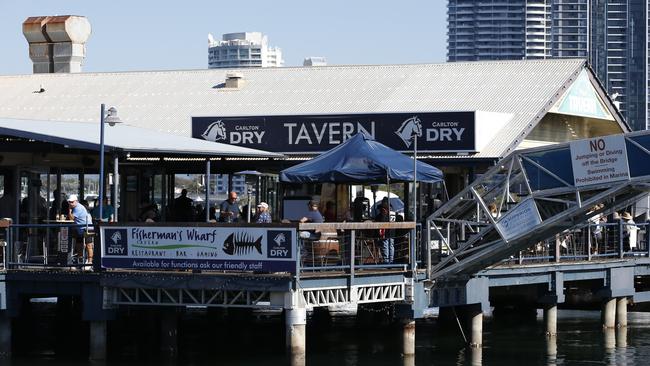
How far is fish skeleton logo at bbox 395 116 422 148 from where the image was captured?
36188mm

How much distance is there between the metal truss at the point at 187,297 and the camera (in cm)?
2692

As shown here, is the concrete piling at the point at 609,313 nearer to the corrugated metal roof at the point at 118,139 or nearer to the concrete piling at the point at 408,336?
the corrugated metal roof at the point at 118,139

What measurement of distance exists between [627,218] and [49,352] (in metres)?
14.1

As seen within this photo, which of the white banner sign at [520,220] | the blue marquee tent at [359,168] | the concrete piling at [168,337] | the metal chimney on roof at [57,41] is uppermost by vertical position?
the metal chimney on roof at [57,41]

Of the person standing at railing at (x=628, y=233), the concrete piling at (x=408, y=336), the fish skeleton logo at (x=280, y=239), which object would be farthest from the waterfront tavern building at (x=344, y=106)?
the concrete piling at (x=408, y=336)

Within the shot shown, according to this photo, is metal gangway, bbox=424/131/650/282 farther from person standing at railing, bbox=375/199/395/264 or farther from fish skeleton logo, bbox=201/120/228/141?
fish skeleton logo, bbox=201/120/228/141

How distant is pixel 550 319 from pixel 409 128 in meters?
5.44

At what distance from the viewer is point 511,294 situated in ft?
127

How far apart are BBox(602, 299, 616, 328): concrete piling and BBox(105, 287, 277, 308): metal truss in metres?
11.2

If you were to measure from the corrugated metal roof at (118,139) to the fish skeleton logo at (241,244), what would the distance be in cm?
379

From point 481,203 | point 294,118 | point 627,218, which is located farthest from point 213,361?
point 627,218

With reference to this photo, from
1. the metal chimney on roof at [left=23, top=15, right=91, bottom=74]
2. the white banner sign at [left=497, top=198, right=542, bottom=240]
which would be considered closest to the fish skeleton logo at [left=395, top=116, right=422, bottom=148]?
the white banner sign at [left=497, top=198, right=542, bottom=240]

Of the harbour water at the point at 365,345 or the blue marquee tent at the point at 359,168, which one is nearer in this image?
the blue marquee tent at the point at 359,168

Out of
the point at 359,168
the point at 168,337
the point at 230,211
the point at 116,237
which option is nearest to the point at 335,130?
the point at 230,211
